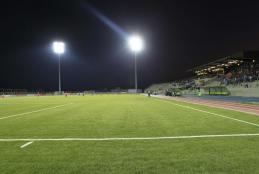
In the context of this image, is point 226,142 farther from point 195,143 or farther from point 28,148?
point 28,148

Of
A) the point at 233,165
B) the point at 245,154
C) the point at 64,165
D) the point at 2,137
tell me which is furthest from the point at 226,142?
the point at 2,137

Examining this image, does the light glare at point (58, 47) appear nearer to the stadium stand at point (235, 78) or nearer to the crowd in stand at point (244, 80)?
the stadium stand at point (235, 78)

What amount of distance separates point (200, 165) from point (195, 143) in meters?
2.03

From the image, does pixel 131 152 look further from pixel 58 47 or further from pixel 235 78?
pixel 58 47

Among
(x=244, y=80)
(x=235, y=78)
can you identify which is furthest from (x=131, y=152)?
(x=235, y=78)

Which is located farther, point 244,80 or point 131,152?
point 244,80

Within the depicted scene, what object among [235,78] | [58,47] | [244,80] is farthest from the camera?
[58,47]

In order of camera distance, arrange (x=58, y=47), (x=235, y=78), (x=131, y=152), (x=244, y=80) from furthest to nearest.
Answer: (x=58, y=47) < (x=235, y=78) < (x=244, y=80) < (x=131, y=152)

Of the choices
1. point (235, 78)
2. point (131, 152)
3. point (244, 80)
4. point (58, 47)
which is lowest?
point (131, 152)

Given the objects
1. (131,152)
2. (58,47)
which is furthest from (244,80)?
(58,47)

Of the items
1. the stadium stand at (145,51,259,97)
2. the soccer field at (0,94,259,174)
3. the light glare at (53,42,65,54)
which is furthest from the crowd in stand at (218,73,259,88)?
the light glare at (53,42,65,54)

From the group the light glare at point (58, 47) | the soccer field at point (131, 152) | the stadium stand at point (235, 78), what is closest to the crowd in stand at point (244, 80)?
the stadium stand at point (235, 78)

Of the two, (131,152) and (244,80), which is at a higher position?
(244,80)

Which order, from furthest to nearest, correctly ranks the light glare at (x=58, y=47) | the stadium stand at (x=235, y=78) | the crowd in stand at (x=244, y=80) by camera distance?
the light glare at (x=58, y=47) < the crowd in stand at (x=244, y=80) < the stadium stand at (x=235, y=78)
